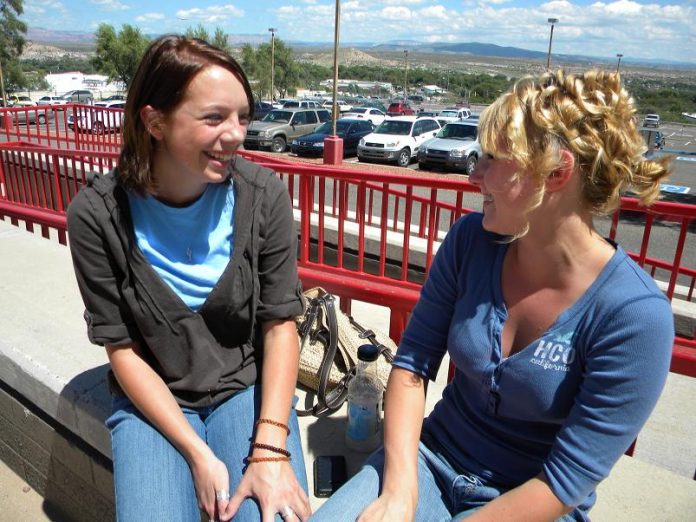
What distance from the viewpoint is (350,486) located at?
1631mm

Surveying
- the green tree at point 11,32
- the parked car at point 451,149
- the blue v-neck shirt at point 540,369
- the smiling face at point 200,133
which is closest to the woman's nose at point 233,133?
the smiling face at point 200,133

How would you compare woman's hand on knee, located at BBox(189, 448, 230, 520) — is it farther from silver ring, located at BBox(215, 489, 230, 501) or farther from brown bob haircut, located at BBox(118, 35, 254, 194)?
brown bob haircut, located at BBox(118, 35, 254, 194)

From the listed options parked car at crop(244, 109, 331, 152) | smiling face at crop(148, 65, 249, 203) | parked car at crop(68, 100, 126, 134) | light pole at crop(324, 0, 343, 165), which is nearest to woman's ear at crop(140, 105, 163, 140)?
smiling face at crop(148, 65, 249, 203)

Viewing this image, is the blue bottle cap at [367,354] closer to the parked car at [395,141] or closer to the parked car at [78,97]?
the parked car at [395,141]

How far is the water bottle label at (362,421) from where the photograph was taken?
7.36 ft

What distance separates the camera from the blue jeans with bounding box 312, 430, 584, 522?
5.07 feet

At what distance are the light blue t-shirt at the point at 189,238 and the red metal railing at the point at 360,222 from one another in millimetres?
1917

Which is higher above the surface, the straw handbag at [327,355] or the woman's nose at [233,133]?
the woman's nose at [233,133]

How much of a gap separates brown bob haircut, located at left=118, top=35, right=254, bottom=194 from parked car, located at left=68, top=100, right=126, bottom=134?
10.9 m

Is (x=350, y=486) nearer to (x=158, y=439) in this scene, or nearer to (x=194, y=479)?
(x=194, y=479)

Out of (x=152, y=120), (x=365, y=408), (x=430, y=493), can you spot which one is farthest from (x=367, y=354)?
(x=152, y=120)

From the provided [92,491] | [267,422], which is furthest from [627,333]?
[92,491]

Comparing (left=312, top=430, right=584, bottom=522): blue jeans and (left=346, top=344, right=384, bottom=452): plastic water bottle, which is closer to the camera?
(left=312, top=430, right=584, bottom=522): blue jeans

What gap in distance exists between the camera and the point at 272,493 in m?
1.62
